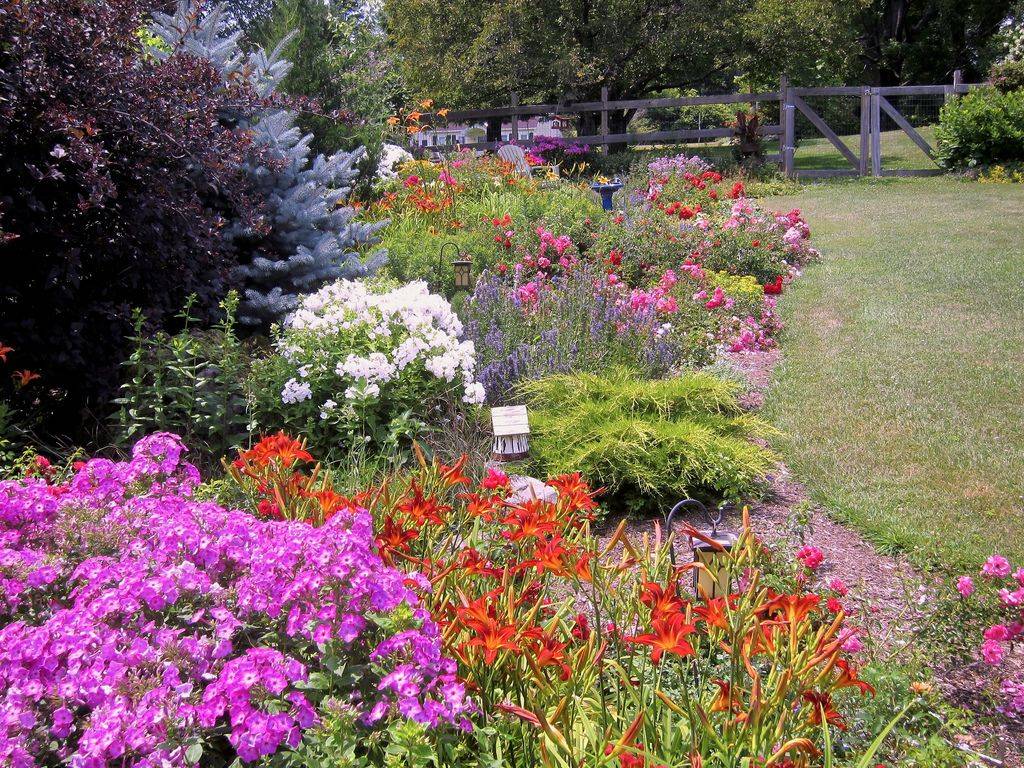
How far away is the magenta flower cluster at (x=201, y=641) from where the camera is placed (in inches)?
61.6

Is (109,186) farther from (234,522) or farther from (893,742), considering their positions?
(893,742)

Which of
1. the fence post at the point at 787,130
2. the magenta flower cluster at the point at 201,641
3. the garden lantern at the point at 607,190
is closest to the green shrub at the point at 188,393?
the magenta flower cluster at the point at 201,641

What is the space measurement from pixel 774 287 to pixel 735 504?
13.7 feet

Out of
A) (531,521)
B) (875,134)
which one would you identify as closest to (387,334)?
(531,521)

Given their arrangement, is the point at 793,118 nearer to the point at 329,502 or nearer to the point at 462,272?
the point at 462,272

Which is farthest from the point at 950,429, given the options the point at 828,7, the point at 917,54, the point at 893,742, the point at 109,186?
the point at 917,54

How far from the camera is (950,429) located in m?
4.64

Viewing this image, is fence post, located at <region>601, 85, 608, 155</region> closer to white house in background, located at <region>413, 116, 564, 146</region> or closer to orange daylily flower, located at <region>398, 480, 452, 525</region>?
white house in background, located at <region>413, 116, 564, 146</region>

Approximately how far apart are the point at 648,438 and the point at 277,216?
9.71ft

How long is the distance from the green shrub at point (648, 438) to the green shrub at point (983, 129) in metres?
14.0

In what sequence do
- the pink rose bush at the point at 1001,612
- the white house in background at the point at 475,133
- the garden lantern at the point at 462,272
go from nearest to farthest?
the pink rose bush at the point at 1001,612, the garden lantern at the point at 462,272, the white house in background at the point at 475,133

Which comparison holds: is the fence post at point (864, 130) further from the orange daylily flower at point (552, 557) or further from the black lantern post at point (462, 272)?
the orange daylily flower at point (552, 557)

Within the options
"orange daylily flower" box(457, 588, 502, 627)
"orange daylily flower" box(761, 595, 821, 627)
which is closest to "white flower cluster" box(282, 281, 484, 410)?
"orange daylily flower" box(457, 588, 502, 627)

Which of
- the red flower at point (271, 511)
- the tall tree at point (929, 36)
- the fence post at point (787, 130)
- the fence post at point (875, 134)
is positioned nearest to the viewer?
the red flower at point (271, 511)
